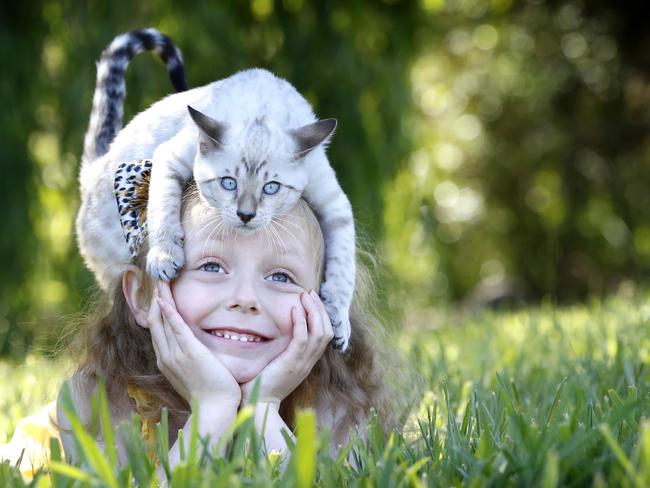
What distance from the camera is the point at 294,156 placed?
182 centimetres

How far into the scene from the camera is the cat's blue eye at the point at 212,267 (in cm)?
157

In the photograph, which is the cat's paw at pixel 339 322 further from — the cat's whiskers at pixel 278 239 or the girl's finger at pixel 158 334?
the girl's finger at pixel 158 334

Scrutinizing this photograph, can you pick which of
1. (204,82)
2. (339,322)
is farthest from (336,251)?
(204,82)

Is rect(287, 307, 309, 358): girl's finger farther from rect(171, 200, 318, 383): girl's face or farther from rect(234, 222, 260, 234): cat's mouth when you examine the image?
rect(234, 222, 260, 234): cat's mouth

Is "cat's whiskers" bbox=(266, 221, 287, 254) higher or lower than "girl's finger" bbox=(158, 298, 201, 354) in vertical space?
higher

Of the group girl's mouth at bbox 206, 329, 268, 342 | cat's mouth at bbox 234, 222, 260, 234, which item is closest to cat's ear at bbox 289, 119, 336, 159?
cat's mouth at bbox 234, 222, 260, 234

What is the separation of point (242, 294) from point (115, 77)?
113 cm

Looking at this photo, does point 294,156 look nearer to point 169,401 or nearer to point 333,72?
point 169,401

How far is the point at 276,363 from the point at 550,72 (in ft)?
28.1

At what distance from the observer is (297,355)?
1523 millimetres

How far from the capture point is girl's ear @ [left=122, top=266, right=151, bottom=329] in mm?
1726

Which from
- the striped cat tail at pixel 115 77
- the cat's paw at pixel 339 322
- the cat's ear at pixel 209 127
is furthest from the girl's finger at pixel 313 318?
the striped cat tail at pixel 115 77

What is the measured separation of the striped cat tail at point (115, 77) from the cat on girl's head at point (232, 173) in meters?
0.15

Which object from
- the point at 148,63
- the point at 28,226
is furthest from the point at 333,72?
the point at 28,226
